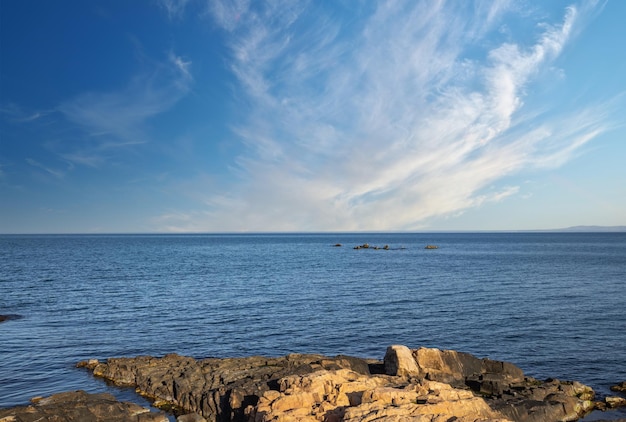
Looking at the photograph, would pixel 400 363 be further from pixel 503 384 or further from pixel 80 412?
pixel 80 412

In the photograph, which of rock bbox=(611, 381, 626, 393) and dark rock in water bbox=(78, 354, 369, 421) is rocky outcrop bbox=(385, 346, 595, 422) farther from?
dark rock in water bbox=(78, 354, 369, 421)

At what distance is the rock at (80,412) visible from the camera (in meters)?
19.8

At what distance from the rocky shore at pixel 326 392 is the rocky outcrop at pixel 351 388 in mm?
48

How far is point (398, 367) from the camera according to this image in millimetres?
25578

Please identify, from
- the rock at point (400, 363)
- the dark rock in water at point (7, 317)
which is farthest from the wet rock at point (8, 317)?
the rock at point (400, 363)

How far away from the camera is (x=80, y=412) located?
2039 centimetres

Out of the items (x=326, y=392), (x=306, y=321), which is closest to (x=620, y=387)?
(x=326, y=392)

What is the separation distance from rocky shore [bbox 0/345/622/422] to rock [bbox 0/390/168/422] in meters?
0.04

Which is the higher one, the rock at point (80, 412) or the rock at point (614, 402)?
the rock at point (80, 412)

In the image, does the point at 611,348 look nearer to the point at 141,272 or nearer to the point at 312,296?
the point at 312,296

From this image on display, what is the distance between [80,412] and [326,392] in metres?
11.6

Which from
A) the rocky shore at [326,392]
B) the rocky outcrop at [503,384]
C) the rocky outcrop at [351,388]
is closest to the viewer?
the rocky outcrop at [351,388]

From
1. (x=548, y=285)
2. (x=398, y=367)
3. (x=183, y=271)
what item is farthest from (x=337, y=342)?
(x=183, y=271)

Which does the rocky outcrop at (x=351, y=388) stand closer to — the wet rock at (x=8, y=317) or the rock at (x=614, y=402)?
the rock at (x=614, y=402)
